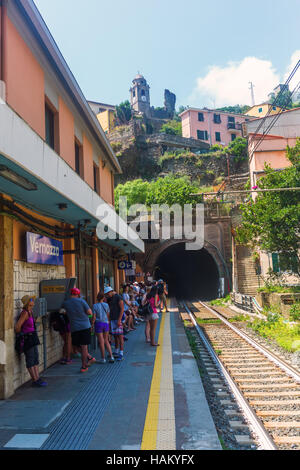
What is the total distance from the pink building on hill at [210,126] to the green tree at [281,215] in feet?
160

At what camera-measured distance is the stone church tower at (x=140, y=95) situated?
85.2 m

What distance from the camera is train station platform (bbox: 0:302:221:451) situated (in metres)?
4.04

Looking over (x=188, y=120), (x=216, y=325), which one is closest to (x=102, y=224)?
(x=216, y=325)

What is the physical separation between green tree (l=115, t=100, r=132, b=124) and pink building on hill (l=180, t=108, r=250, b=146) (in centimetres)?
1042

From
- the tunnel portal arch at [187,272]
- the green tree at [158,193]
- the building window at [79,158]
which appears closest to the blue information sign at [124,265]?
the building window at [79,158]

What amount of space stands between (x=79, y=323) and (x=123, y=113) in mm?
59474

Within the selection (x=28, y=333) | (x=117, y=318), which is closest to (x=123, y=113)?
(x=117, y=318)

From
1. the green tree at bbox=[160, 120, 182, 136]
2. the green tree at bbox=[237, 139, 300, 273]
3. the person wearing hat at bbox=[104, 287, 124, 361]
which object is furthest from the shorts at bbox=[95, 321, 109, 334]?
the green tree at bbox=[160, 120, 182, 136]

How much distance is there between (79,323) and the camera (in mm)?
7215

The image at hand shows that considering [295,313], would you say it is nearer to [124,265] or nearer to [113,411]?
[124,265]

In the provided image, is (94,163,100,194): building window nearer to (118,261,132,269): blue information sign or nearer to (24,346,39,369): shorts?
(118,261,132,269): blue information sign

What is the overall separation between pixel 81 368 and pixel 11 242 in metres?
2.91

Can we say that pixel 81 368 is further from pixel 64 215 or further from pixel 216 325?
pixel 216 325

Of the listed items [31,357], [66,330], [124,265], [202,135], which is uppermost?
[202,135]
